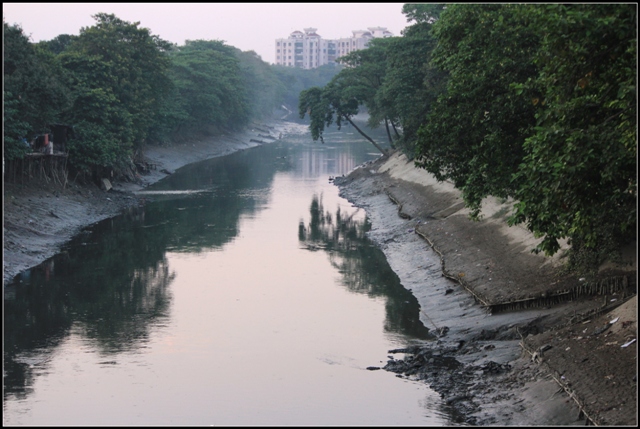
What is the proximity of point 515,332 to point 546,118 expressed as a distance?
6192mm

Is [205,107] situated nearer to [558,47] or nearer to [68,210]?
[68,210]

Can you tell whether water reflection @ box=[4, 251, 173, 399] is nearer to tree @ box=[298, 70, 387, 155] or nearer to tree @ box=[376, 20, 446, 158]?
tree @ box=[376, 20, 446, 158]

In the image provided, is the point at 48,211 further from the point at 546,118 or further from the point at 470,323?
the point at 546,118

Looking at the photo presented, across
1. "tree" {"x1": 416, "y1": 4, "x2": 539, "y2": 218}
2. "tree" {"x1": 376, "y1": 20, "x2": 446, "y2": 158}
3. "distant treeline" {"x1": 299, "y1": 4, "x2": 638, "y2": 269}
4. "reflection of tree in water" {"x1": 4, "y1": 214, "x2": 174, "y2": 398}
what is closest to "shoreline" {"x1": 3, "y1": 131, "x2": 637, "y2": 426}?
"reflection of tree in water" {"x1": 4, "y1": 214, "x2": 174, "y2": 398}

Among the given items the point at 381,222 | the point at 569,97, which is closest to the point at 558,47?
the point at 569,97

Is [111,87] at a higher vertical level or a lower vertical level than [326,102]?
higher

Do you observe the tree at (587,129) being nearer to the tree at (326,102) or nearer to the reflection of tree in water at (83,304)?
the reflection of tree in water at (83,304)

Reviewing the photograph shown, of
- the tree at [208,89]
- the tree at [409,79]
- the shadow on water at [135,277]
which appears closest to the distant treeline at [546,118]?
the shadow on water at [135,277]

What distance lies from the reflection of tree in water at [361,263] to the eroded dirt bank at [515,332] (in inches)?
17.6

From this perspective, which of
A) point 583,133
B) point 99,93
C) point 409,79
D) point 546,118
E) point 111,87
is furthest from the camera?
point 111,87

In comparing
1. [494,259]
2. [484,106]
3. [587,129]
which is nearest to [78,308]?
[494,259]

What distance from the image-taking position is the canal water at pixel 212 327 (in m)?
17.5

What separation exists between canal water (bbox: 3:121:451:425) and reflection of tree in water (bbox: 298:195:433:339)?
9cm

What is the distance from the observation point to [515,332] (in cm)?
2067
